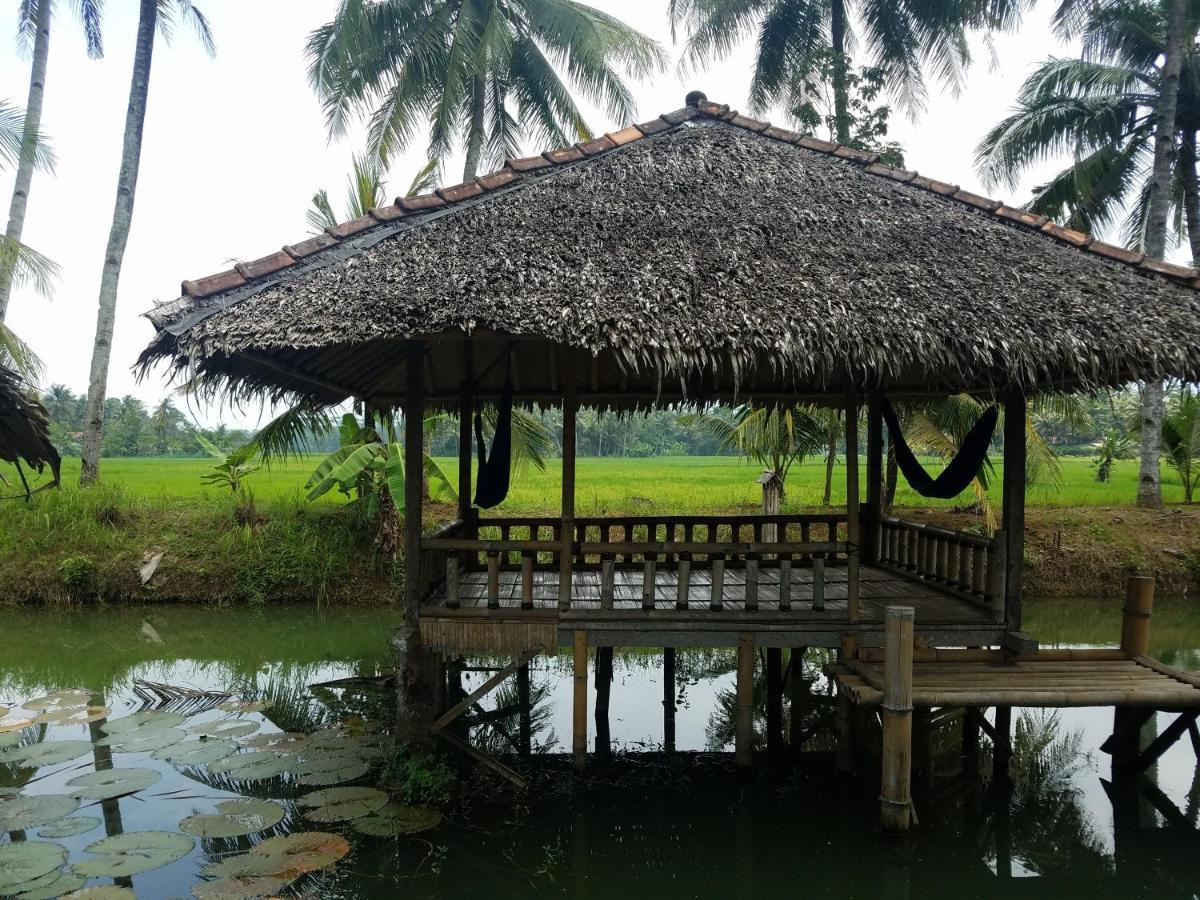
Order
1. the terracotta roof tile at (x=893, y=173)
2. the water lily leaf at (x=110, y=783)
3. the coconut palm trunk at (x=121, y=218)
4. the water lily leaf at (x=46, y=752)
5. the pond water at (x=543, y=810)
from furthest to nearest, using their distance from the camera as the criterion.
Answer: the coconut palm trunk at (x=121, y=218) < the terracotta roof tile at (x=893, y=173) < the water lily leaf at (x=46, y=752) < the water lily leaf at (x=110, y=783) < the pond water at (x=543, y=810)

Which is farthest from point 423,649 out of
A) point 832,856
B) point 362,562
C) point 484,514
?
point 484,514

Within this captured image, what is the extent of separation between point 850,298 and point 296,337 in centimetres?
305

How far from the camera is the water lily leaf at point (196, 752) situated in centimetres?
512

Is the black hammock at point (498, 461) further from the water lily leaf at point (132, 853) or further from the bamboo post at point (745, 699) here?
the water lily leaf at point (132, 853)

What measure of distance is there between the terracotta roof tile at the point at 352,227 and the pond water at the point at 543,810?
3.24 metres

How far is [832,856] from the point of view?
13.3 ft

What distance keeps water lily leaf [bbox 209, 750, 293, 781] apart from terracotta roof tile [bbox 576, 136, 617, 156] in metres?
4.54

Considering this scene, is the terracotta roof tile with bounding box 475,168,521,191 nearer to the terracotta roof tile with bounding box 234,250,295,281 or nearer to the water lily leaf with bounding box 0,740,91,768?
the terracotta roof tile with bounding box 234,250,295,281

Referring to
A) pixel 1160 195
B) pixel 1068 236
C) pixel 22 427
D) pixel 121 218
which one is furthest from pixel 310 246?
pixel 1160 195

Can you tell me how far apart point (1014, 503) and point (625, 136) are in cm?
363

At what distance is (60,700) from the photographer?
632 centimetres

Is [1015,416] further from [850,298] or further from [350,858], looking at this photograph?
[350,858]

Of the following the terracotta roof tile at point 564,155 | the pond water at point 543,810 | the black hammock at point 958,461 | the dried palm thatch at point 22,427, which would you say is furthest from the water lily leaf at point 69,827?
the black hammock at point 958,461

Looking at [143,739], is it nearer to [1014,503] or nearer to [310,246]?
[310,246]
